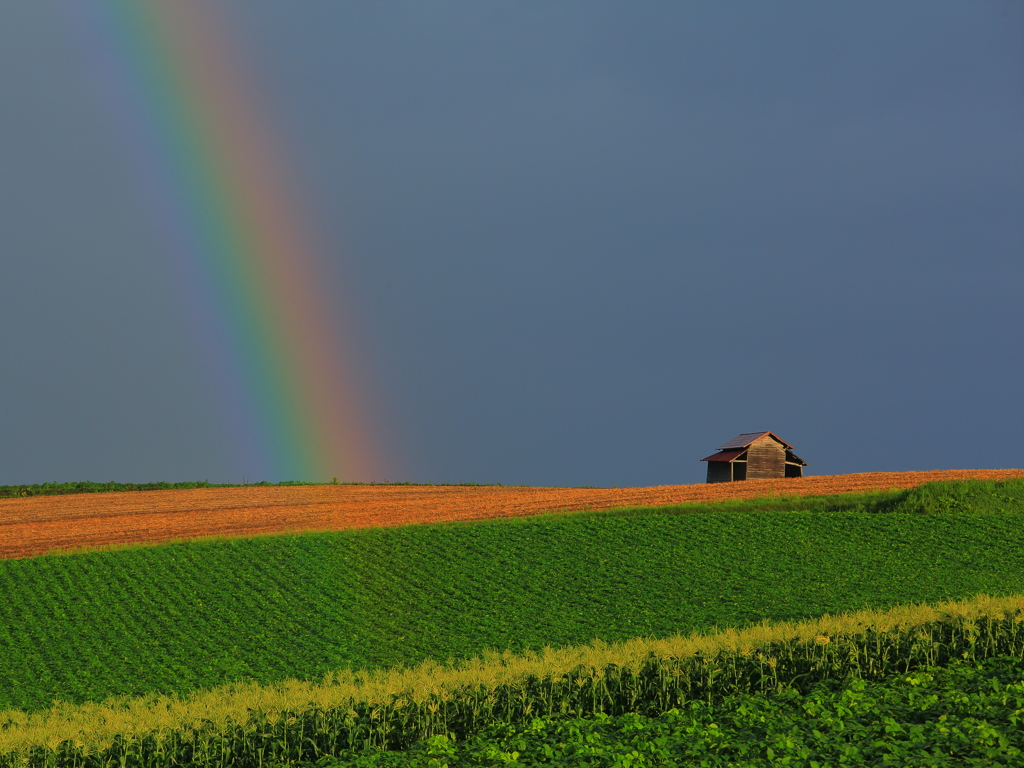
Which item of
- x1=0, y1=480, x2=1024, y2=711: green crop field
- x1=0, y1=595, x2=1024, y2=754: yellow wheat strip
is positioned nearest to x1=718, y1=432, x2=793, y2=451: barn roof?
x1=0, y1=480, x2=1024, y2=711: green crop field

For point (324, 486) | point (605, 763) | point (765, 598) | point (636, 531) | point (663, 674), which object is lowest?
point (605, 763)

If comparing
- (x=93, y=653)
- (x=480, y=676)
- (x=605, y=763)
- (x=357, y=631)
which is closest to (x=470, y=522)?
(x=357, y=631)

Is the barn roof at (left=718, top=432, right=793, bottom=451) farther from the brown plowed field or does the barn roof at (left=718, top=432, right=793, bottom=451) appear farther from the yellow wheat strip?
the yellow wheat strip

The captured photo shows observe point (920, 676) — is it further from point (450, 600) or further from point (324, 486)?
point (324, 486)

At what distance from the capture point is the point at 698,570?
27469 millimetres

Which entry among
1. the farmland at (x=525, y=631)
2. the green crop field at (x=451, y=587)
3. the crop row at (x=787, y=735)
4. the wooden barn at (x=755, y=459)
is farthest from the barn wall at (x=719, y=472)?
the crop row at (x=787, y=735)

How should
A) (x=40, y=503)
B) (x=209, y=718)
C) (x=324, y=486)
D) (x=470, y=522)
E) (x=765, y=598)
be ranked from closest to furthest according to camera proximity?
(x=209, y=718) < (x=765, y=598) < (x=470, y=522) < (x=40, y=503) < (x=324, y=486)

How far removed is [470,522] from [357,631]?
14380 mm

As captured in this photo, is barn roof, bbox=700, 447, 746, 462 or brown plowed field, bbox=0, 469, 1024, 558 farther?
barn roof, bbox=700, 447, 746, 462

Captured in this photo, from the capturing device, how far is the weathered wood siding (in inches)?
2215

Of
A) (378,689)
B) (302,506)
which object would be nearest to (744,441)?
(302,506)

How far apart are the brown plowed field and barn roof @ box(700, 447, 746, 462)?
26.6ft

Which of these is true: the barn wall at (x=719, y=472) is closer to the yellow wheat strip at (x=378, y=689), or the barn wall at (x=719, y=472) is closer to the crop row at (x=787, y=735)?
the yellow wheat strip at (x=378, y=689)

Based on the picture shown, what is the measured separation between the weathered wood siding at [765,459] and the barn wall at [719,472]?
131cm
